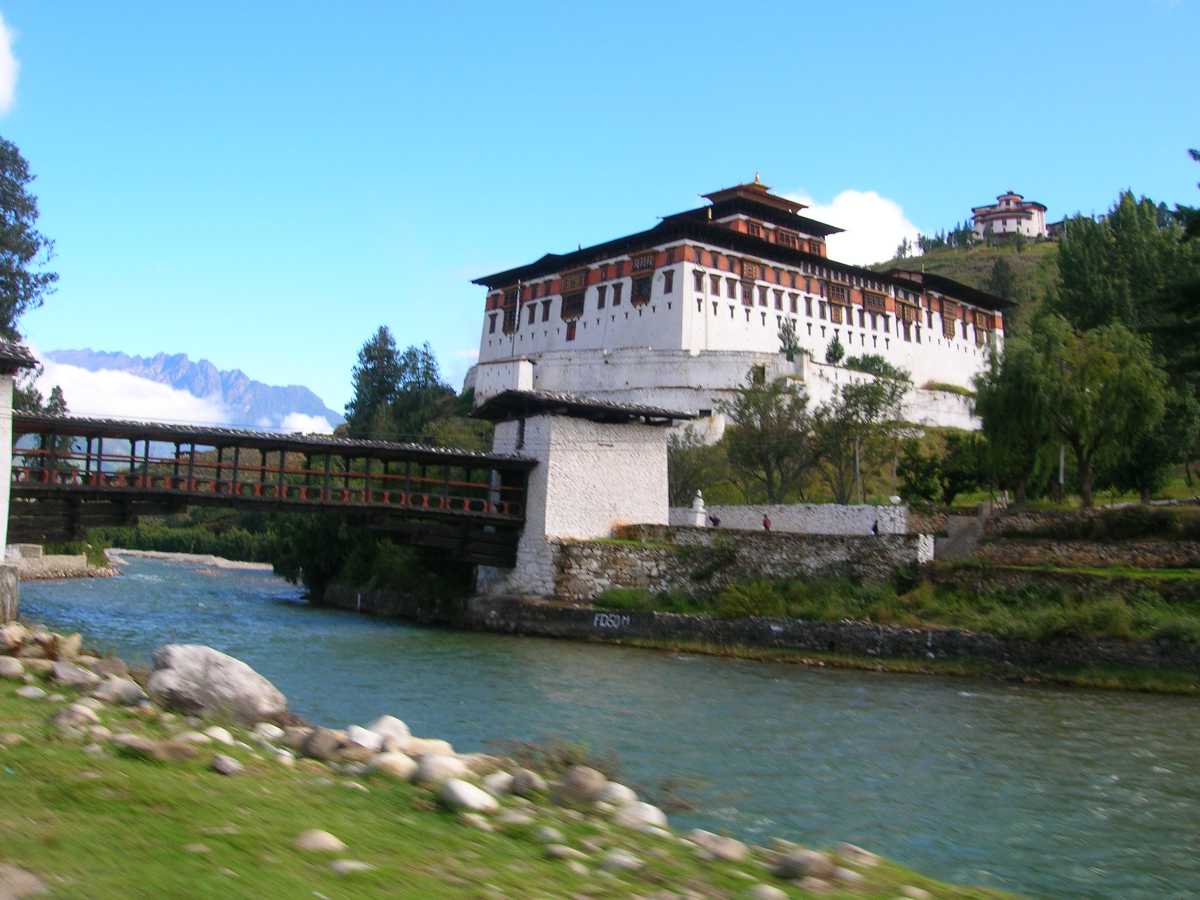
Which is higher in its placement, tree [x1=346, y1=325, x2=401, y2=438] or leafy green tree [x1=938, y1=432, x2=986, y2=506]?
tree [x1=346, y1=325, x2=401, y2=438]

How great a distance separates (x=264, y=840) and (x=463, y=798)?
59.6 inches

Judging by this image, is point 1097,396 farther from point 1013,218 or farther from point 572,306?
point 1013,218

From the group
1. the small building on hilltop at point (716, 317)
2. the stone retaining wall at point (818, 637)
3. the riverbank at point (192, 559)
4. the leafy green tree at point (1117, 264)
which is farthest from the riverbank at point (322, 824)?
the riverbank at point (192, 559)

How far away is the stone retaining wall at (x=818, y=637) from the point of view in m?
19.9

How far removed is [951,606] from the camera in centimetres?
2308

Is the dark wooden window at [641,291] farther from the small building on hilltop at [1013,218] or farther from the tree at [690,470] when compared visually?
the small building on hilltop at [1013,218]

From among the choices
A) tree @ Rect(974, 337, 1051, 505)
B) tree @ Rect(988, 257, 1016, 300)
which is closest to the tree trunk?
tree @ Rect(974, 337, 1051, 505)

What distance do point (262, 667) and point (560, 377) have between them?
148 feet

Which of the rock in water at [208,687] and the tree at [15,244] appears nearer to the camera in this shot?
the rock in water at [208,687]

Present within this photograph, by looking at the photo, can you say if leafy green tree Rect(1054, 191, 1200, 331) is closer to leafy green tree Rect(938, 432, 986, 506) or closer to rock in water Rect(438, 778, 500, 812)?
leafy green tree Rect(938, 432, 986, 506)

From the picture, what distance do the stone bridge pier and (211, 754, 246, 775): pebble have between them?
21812 mm

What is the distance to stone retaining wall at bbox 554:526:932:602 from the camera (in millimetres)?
25358

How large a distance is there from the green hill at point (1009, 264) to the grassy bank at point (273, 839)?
91.5 m

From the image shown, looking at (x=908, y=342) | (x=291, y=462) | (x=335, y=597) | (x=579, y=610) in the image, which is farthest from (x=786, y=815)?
(x=908, y=342)
